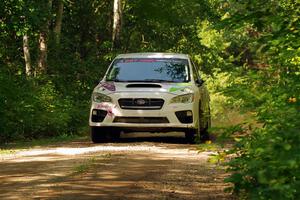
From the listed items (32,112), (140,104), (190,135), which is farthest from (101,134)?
(32,112)

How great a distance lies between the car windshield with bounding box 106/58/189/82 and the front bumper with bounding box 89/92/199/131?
0.70 m

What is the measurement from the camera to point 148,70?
1478 centimetres

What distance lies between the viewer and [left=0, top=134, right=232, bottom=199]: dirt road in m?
7.52

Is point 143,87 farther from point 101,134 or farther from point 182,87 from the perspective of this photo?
point 101,134

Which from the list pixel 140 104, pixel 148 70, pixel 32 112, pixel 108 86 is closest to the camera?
pixel 140 104

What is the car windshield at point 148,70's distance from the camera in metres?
14.6

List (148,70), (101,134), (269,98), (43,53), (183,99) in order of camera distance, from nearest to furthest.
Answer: (269,98) → (183,99) → (101,134) → (148,70) → (43,53)

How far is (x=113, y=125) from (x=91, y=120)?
0.53m

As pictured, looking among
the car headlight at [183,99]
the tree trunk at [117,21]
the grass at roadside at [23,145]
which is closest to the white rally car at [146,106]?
the car headlight at [183,99]

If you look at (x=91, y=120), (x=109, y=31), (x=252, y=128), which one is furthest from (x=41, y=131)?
(x=109, y=31)

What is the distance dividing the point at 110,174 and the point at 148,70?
615 cm

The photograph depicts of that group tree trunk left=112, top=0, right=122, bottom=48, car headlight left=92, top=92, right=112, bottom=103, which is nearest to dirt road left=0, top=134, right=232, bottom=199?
car headlight left=92, top=92, right=112, bottom=103

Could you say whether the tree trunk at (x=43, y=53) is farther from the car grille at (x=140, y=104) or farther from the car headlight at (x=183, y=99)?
the car headlight at (x=183, y=99)

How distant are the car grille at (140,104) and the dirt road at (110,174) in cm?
136
